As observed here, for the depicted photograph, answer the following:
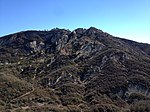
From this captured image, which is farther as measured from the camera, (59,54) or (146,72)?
(59,54)

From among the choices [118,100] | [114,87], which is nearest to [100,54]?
[114,87]

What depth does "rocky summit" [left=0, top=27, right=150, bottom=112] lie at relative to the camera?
292 ft

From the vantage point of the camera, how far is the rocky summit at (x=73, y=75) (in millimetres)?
89062

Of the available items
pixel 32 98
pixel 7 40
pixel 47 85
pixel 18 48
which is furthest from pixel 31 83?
pixel 7 40

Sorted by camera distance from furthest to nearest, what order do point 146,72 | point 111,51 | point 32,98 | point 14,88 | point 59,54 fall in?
1. point 59,54
2. point 111,51
3. point 146,72
4. point 14,88
5. point 32,98

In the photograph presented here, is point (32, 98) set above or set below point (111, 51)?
below

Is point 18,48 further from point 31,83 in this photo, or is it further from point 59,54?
point 31,83

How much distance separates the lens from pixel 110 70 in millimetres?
118625

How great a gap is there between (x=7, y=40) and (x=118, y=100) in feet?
373

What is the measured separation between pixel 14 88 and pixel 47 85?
14.7 m

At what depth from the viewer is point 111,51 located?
133m

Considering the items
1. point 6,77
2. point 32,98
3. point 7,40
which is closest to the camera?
point 32,98

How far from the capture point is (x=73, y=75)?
11569 centimetres

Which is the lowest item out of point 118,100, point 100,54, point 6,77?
point 118,100
